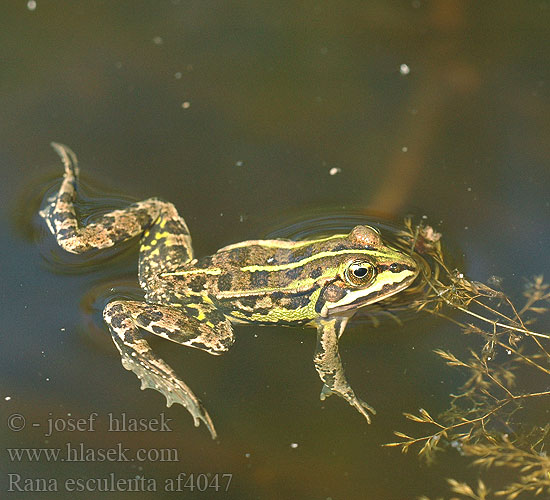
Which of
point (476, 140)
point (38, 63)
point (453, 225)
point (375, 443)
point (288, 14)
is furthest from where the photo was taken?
point (288, 14)

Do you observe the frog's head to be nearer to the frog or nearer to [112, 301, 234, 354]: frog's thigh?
the frog

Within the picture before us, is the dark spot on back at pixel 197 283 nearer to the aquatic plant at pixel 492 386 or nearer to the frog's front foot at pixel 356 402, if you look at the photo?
the frog's front foot at pixel 356 402

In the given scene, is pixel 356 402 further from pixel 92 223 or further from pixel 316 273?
pixel 92 223

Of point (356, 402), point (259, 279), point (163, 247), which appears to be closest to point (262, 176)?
point (163, 247)

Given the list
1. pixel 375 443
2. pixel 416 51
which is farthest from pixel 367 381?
pixel 416 51

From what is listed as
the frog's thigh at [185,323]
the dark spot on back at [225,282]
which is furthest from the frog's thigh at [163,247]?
the dark spot on back at [225,282]

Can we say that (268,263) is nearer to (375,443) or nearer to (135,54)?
(375,443)
